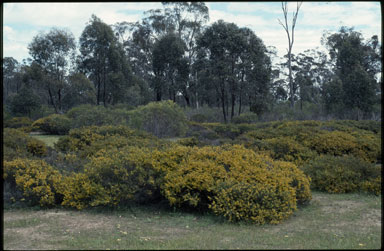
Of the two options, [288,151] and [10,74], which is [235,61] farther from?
[10,74]

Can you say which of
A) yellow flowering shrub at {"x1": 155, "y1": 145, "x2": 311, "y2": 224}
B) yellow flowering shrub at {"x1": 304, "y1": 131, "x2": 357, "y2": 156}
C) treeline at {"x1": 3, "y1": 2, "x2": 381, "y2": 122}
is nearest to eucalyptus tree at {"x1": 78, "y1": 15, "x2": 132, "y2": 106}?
treeline at {"x1": 3, "y1": 2, "x2": 381, "y2": 122}

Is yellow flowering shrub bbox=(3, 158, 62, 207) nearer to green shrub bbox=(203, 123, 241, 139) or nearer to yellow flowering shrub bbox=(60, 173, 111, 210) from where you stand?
yellow flowering shrub bbox=(60, 173, 111, 210)

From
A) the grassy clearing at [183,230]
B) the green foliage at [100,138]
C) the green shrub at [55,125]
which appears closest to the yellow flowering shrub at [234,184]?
the grassy clearing at [183,230]

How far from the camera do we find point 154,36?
4275 centimetres

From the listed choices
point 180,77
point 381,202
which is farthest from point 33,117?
point 381,202

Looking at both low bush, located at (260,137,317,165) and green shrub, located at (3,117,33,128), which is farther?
green shrub, located at (3,117,33,128)

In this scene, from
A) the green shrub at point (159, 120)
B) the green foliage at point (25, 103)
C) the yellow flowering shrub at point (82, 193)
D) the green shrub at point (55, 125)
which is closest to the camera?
the yellow flowering shrub at point (82, 193)

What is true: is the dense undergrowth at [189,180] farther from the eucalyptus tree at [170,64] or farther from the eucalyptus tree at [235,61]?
the eucalyptus tree at [170,64]

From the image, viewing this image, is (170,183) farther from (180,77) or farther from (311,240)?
(180,77)

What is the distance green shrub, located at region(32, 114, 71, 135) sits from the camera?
2217 centimetres

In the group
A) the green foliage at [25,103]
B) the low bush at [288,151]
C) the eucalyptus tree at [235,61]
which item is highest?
the eucalyptus tree at [235,61]

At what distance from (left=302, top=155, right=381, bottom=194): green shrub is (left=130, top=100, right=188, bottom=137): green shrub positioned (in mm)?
9730

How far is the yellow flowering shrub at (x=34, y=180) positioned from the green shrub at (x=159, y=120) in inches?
408

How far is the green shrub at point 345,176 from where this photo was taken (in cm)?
852
